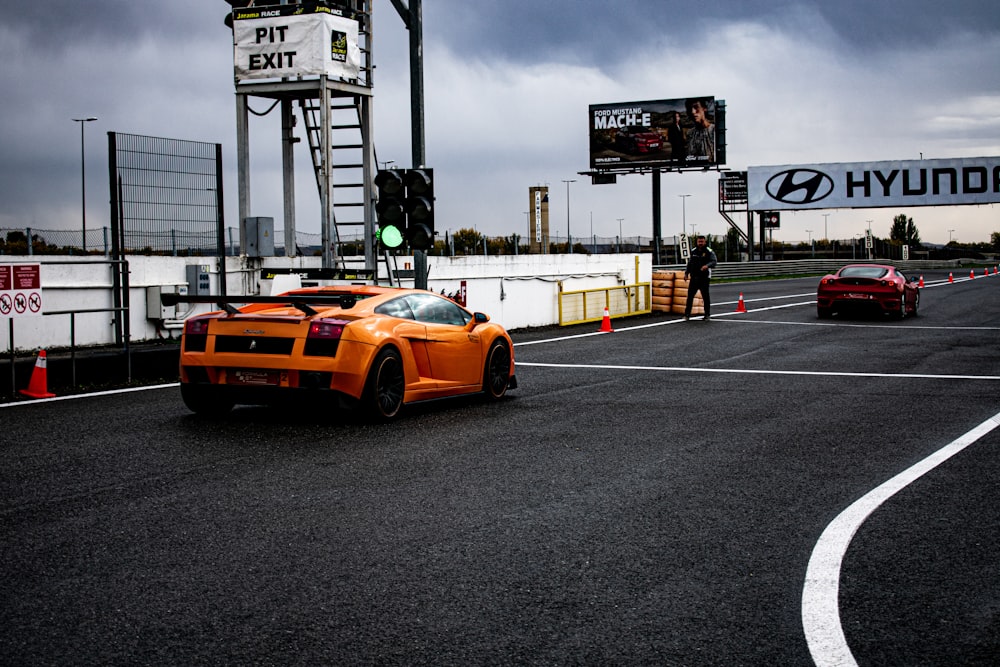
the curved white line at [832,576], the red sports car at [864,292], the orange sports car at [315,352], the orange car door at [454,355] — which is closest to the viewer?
the curved white line at [832,576]

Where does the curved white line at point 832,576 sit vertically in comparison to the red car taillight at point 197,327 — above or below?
below

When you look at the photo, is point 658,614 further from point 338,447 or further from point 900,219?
point 900,219

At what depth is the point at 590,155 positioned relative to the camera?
67.1 m

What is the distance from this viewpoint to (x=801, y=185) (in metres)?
73.7

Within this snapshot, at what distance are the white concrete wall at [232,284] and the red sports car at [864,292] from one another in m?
4.90

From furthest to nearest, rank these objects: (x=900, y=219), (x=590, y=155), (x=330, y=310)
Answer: (x=900, y=219), (x=590, y=155), (x=330, y=310)

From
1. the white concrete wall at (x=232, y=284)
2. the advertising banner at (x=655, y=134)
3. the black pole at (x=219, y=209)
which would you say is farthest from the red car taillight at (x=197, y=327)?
the advertising banner at (x=655, y=134)

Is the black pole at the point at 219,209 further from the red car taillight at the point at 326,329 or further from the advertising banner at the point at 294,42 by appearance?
the red car taillight at the point at 326,329

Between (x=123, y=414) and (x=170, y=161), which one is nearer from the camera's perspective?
(x=123, y=414)

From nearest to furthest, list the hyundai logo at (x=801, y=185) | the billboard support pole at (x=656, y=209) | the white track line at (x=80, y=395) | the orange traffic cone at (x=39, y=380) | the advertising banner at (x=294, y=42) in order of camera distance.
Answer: the white track line at (x=80, y=395), the orange traffic cone at (x=39, y=380), the advertising banner at (x=294, y=42), the billboard support pole at (x=656, y=209), the hyundai logo at (x=801, y=185)

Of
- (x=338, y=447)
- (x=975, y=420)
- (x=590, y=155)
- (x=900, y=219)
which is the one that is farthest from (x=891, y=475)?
(x=900, y=219)

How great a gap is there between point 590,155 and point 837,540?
62.6 m

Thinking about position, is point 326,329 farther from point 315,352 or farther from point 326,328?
point 315,352

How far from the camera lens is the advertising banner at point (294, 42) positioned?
21.5 metres
